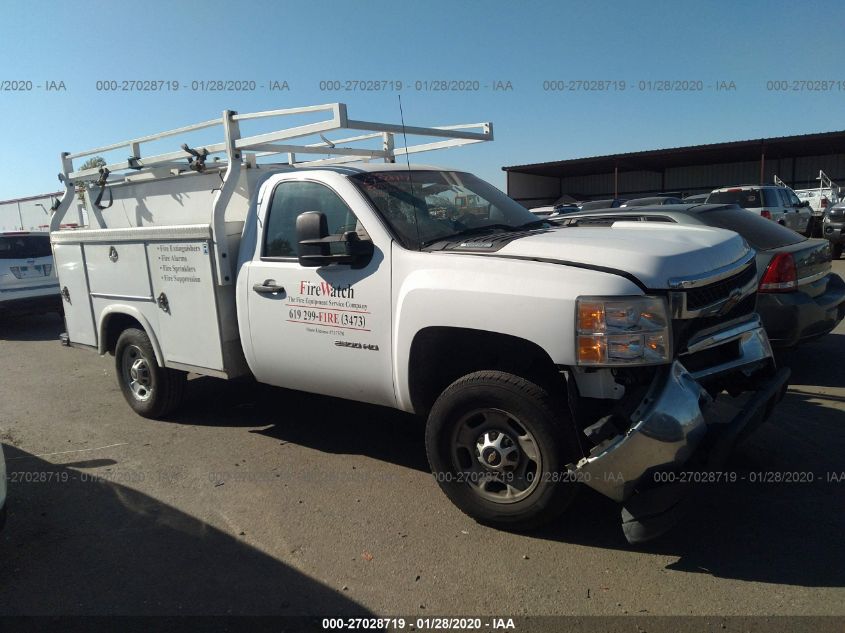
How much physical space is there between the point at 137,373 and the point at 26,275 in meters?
6.95

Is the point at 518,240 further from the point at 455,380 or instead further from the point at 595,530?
the point at 595,530

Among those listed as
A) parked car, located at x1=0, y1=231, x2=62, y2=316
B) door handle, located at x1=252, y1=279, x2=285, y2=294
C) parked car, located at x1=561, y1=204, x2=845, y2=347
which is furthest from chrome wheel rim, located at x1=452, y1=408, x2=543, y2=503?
parked car, located at x1=0, y1=231, x2=62, y2=316

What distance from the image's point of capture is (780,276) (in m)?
5.39

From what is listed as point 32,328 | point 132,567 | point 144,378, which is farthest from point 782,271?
point 32,328

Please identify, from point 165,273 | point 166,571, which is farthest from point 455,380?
point 165,273

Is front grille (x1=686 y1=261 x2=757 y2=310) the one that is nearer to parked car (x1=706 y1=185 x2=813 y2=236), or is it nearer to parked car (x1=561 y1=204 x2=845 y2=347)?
parked car (x1=561 y1=204 x2=845 y2=347)

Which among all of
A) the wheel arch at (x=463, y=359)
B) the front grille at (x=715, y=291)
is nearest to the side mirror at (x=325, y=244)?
the wheel arch at (x=463, y=359)

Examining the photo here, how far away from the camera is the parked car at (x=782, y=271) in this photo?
17.5ft

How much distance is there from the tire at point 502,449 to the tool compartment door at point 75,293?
410 centimetres

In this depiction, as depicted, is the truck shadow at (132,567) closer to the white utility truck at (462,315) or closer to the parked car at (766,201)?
the white utility truck at (462,315)

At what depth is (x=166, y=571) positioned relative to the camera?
3273 mm

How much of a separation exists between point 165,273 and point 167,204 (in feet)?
2.45

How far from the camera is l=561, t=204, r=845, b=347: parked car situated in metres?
5.35

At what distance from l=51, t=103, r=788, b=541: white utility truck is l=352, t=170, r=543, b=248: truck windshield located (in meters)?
0.02
